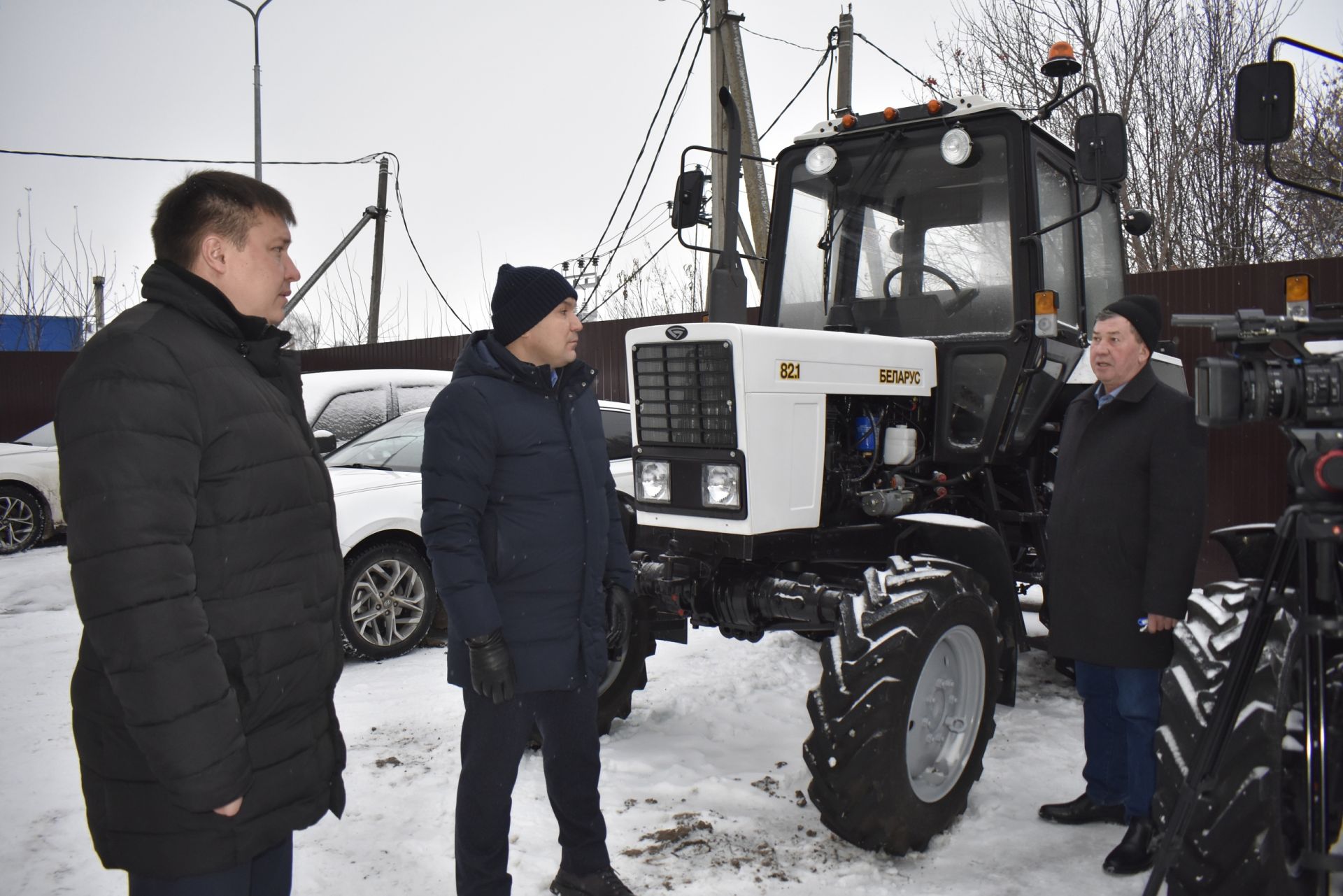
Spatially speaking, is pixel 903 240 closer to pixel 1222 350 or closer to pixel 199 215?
pixel 199 215

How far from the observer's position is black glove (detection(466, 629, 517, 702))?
2578 mm

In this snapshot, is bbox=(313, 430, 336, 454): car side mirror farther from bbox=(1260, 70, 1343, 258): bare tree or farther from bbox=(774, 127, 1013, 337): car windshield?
bbox=(1260, 70, 1343, 258): bare tree

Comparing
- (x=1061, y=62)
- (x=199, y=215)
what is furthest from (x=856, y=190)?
(x=199, y=215)

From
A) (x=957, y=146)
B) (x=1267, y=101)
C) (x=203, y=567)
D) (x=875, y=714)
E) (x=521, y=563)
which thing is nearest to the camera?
(x=203, y=567)

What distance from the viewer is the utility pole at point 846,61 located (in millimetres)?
11969

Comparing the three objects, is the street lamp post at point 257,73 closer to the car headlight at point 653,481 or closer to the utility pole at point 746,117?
the utility pole at point 746,117

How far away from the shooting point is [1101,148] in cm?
354

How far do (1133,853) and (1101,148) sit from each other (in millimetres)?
2387

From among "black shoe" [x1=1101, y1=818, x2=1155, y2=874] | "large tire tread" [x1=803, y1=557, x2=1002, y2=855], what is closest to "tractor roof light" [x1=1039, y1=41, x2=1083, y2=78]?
"large tire tread" [x1=803, y1=557, x2=1002, y2=855]

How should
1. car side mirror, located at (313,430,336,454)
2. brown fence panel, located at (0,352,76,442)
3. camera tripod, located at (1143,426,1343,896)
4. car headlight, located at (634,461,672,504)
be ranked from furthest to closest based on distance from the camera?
1. brown fence panel, located at (0,352,76,442)
2. car side mirror, located at (313,430,336,454)
3. car headlight, located at (634,461,672,504)
4. camera tripod, located at (1143,426,1343,896)

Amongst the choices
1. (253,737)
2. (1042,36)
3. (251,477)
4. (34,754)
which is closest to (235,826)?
(253,737)

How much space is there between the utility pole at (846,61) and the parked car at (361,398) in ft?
20.1

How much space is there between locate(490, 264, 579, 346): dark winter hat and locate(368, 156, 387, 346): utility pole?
16.4 meters

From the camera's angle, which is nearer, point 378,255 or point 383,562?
point 383,562
